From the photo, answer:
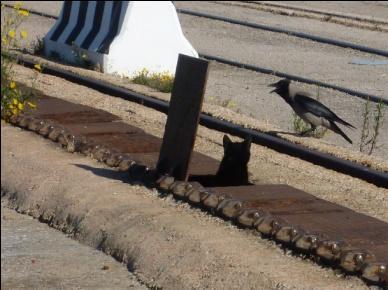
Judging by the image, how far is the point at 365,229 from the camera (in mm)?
7059

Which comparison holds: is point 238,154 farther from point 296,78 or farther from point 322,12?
point 322,12

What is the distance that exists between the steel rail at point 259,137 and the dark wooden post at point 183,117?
185cm

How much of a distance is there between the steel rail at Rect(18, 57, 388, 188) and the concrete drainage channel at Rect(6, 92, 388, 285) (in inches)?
46.2

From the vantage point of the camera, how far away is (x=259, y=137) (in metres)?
10.4

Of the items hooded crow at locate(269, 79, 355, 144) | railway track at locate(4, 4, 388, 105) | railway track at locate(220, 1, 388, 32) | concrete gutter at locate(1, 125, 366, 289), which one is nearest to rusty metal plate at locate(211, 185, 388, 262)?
concrete gutter at locate(1, 125, 366, 289)

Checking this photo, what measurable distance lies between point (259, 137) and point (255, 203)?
3007 millimetres

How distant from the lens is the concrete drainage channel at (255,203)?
6.52 m

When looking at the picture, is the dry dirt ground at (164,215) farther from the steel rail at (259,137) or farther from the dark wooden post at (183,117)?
the dark wooden post at (183,117)

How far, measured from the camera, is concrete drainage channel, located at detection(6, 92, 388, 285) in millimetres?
6516

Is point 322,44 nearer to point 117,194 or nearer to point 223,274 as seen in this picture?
point 117,194

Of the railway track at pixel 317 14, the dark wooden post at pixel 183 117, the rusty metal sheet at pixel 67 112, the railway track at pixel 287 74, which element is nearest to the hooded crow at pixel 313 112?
the railway track at pixel 287 74

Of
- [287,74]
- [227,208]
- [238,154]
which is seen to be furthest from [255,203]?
[287,74]

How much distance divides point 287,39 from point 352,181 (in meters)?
10.4

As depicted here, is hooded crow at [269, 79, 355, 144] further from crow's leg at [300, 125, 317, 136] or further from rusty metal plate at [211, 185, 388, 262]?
rusty metal plate at [211, 185, 388, 262]
